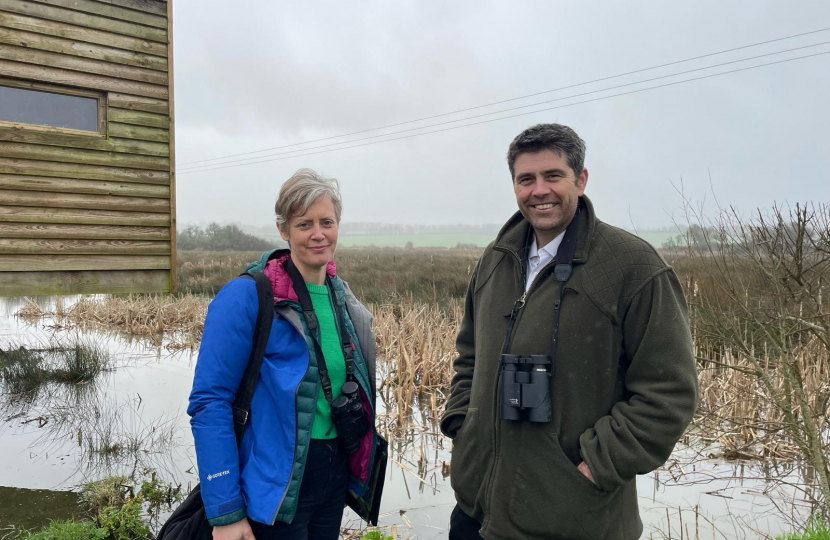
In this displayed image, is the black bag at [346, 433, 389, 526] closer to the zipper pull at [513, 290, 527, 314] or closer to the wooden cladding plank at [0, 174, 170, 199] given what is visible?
the zipper pull at [513, 290, 527, 314]

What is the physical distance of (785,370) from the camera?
363cm

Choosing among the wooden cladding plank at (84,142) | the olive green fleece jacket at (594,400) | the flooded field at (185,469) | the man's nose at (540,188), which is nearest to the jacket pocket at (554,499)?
the olive green fleece jacket at (594,400)

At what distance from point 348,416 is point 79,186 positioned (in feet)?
21.0

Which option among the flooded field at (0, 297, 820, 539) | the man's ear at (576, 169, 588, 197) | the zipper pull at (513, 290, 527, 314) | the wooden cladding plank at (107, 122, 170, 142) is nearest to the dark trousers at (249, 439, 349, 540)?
the zipper pull at (513, 290, 527, 314)

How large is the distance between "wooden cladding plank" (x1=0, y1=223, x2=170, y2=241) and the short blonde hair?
19.7 feet

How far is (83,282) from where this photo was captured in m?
7.01

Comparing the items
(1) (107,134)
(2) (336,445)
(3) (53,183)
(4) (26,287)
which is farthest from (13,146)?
(2) (336,445)

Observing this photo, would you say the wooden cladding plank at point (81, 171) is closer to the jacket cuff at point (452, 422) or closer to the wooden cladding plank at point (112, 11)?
the wooden cladding plank at point (112, 11)

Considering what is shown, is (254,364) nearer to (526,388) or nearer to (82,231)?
(526,388)

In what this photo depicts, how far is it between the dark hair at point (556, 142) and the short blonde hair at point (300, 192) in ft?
2.39

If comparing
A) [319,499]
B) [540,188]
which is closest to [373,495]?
[319,499]

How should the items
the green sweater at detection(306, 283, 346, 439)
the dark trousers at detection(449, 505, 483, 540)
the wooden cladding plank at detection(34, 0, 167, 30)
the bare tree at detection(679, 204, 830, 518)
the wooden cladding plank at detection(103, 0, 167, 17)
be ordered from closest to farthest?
the green sweater at detection(306, 283, 346, 439), the dark trousers at detection(449, 505, 483, 540), the bare tree at detection(679, 204, 830, 518), the wooden cladding plank at detection(34, 0, 167, 30), the wooden cladding plank at detection(103, 0, 167, 17)

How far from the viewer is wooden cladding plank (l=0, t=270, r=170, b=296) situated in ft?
21.6

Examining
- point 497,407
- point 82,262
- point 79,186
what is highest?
point 79,186
